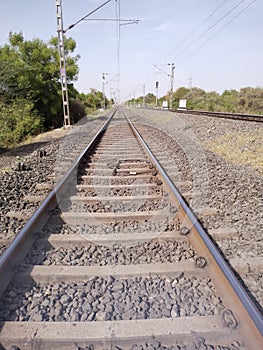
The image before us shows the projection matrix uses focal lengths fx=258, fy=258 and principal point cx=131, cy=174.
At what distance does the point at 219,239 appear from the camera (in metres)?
2.40

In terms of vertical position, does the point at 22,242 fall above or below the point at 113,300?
above

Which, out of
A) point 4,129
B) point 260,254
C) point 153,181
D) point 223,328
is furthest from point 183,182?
point 4,129

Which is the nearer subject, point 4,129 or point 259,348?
point 259,348

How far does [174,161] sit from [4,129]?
23.4ft

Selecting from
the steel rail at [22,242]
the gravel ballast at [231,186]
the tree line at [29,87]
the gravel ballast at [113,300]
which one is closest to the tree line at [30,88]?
the tree line at [29,87]

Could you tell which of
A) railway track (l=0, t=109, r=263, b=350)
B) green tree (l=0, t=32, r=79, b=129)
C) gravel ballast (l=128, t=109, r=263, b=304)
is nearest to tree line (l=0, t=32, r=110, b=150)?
green tree (l=0, t=32, r=79, b=129)

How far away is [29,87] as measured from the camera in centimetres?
1416

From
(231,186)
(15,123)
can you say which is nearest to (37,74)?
(15,123)

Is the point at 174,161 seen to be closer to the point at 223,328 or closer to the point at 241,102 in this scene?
the point at 223,328

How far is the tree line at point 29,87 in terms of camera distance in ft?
35.7

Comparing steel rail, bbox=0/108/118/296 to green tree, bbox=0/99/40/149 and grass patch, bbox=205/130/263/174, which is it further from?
green tree, bbox=0/99/40/149

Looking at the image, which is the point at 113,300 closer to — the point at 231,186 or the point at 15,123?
the point at 231,186

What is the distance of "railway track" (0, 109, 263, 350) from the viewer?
1402mm

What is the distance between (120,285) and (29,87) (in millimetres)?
14624
